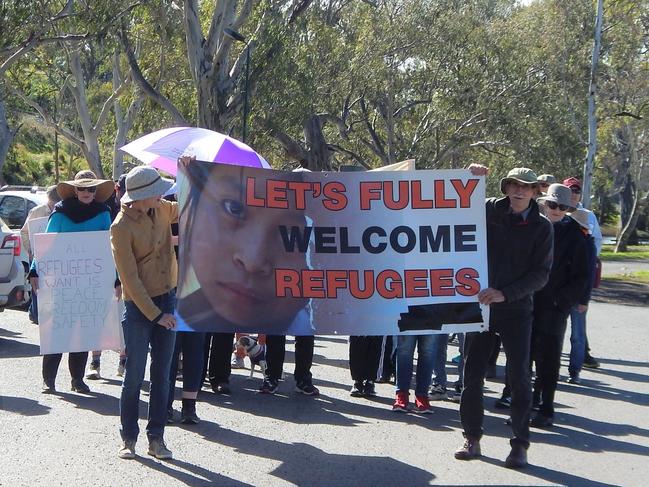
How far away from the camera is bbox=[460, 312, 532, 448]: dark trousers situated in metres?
6.96

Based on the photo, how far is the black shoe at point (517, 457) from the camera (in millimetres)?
6996

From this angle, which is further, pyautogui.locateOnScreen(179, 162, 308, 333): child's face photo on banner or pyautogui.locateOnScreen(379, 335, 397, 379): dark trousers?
pyautogui.locateOnScreen(379, 335, 397, 379): dark trousers

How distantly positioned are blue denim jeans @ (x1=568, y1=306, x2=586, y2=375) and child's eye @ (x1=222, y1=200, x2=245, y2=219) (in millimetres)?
5091

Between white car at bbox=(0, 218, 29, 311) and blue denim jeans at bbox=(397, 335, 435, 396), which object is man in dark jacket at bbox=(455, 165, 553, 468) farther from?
white car at bbox=(0, 218, 29, 311)

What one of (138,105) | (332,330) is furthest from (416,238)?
(138,105)

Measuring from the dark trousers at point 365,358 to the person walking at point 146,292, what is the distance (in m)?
2.96

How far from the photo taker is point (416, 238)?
7316mm

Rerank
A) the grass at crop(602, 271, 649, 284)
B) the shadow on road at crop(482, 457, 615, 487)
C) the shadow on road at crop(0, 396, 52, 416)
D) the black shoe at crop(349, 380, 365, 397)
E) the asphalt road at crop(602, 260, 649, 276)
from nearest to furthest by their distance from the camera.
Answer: the shadow on road at crop(482, 457, 615, 487) < the shadow on road at crop(0, 396, 52, 416) < the black shoe at crop(349, 380, 365, 397) < the grass at crop(602, 271, 649, 284) < the asphalt road at crop(602, 260, 649, 276)

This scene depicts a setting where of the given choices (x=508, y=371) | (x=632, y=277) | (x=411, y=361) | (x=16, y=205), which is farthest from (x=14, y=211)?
(x=632, y=277)

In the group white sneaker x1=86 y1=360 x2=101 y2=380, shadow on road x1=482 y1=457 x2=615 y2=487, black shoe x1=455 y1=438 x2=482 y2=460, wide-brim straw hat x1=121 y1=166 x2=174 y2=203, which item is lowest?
shadow on road x1=482 y1=457 x2=615 y2=487

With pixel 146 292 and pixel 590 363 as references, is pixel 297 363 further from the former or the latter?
pixel 590 363

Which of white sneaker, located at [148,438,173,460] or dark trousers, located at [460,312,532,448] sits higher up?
dark trousers, located at [460,312,532,448]

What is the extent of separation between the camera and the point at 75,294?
9281 millimetres

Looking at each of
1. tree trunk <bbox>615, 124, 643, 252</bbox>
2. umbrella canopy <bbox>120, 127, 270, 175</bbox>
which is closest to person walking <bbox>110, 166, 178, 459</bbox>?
umbrella canopy <bbox>120, 127, 270, 175</bbox>
